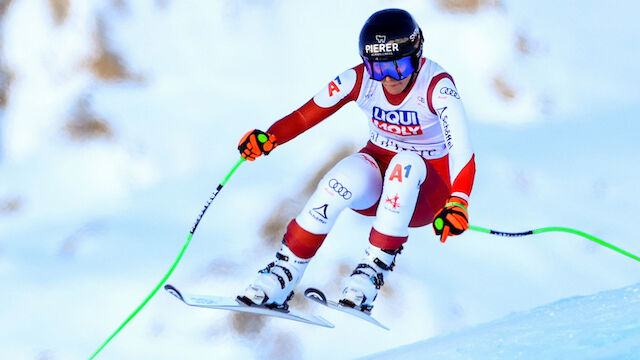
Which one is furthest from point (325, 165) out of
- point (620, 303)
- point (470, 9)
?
point (620, 303)

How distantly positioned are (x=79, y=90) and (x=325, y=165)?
2011 mm

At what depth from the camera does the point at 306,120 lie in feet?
12.7

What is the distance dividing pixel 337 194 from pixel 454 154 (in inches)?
20.6

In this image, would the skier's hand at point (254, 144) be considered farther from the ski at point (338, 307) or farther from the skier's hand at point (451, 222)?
the skier's hand at point (451, 222)

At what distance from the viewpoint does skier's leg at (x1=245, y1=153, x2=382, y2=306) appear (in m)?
3.66

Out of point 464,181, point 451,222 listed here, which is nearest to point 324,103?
point 464,181

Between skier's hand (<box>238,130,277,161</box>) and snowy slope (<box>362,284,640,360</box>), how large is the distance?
1059mm

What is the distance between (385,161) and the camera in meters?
3.93

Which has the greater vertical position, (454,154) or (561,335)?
(454,154)

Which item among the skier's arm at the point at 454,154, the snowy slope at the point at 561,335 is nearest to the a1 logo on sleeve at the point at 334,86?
the skier's arm at the point at 454,154

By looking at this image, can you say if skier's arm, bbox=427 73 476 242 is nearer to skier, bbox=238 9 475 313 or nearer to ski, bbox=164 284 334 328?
skier, bbox=238 9 475 313

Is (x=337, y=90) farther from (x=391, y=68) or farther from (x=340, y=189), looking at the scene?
(x=340, y=189)

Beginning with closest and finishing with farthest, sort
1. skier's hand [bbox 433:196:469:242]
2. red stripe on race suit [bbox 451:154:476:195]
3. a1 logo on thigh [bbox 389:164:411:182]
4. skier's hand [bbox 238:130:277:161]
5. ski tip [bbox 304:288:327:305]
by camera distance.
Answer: skier's hand [bbox 433:196:469:242], red stripe on race suit [bbox 451:154:476:195], a1 logo on thigh [bbox 389:164:411:182], ski tip [bbox 304:288:327:305], skier's hand [bbox 238:130:277:161]

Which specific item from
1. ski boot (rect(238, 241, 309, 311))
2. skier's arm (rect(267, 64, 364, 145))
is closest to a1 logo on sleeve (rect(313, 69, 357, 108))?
skier's arm (rect(267, 64, 364, 145))
